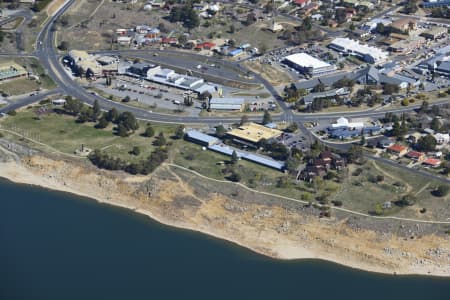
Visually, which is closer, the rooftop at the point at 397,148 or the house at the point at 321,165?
the house at the point at 321,165

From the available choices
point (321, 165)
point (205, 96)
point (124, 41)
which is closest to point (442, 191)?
point (321, 165)

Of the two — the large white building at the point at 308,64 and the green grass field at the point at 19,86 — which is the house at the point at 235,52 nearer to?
the large white building at the point at 308,64

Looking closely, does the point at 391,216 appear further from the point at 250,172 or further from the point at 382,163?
the point at 250,172

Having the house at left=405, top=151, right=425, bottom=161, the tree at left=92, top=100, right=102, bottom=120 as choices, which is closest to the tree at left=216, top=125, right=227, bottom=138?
the tree at left=92, top=100, right=102, bottom=120

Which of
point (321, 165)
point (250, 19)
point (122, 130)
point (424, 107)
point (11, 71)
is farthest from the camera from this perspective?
point (250, 19)

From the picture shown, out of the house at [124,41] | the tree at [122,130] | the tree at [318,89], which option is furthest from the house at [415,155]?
the house at [124,41]

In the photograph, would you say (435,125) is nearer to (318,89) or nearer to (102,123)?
(318,89)

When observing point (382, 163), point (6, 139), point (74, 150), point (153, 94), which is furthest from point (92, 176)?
point (382, 163)
